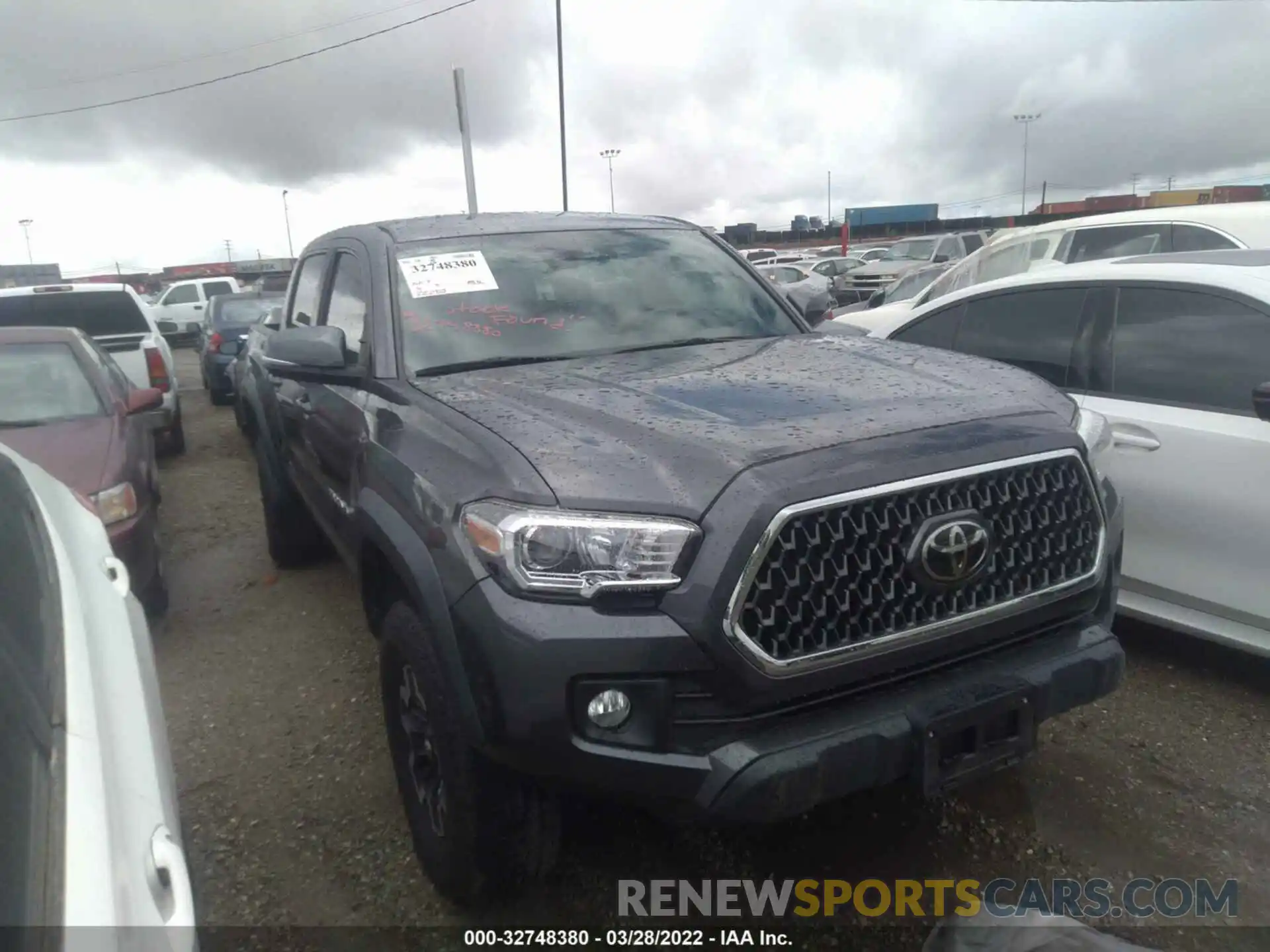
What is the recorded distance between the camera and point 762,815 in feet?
6.60

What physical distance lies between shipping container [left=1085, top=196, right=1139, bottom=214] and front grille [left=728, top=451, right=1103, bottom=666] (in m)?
43.1

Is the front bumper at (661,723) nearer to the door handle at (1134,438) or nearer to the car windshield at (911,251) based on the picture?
the door handle at (1134,438)

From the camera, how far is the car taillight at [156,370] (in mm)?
9250

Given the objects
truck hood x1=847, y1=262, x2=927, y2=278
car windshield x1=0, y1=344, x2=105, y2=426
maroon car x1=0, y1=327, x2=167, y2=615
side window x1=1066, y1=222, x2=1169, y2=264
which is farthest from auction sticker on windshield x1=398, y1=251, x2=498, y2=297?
truck hood x1=847, y1=262, x2=927, y2=278

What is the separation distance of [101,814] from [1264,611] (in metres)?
3.53

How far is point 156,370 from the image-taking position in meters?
9.25

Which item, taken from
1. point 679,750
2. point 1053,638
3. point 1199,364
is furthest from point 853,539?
point 1199,364

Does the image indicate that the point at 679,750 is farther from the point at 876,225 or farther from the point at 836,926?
the point at 876,225

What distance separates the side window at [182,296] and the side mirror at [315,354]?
85.4 feet

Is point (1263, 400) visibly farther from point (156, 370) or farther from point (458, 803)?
point (156, 370)

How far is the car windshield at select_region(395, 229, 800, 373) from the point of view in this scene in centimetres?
320

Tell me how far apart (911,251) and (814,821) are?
27.3 metres

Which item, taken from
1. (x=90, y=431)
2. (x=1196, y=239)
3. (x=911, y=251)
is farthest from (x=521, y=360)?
(x=911, y=251)

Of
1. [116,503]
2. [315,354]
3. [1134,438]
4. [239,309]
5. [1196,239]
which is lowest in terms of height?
[116,503]
